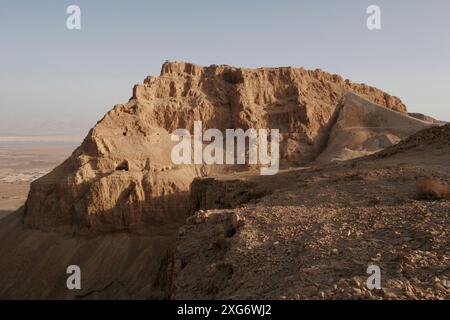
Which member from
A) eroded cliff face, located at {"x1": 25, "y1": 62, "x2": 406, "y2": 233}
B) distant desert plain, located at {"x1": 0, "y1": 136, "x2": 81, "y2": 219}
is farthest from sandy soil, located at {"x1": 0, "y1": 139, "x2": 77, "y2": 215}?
eroded cliff face, located at {"x1": 25, "y1": 62, "x2": 406, "y2": 233}

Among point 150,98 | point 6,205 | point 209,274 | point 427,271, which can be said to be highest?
point 150,98

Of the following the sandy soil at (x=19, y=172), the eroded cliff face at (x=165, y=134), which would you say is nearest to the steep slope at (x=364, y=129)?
the eroded cliff face at (x=165, y=134)

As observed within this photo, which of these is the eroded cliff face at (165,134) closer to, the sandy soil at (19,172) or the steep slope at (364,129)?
the steep slope at (364,129)

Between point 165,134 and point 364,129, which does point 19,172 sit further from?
point 364,129

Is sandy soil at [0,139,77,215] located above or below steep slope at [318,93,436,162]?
below

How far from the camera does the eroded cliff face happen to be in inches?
977

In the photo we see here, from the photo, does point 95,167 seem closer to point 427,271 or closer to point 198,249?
point 198,249

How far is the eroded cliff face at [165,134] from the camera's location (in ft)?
81.5

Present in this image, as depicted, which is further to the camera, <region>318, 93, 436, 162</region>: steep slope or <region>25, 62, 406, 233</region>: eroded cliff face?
<region>318, 93, 436, 162</region>: steep slope

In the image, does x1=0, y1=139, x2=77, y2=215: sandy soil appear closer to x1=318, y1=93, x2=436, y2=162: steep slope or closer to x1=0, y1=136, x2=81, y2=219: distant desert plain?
x1=0, y1=136, x2=81, y2=219: distant desert plain
